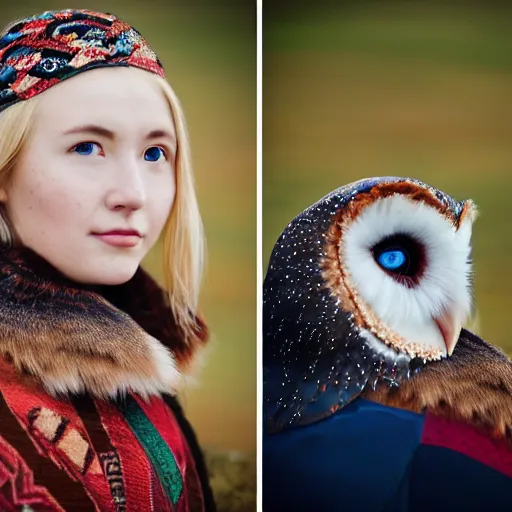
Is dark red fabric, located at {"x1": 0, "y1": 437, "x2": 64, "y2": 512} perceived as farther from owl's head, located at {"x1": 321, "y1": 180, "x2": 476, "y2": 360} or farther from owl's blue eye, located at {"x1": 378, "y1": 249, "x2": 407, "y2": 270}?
owl's blue eye, located at {"x1": 378, "y1": 249, "x2": 407, "y2": 270}

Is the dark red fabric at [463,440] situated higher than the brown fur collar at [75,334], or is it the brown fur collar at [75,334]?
the brown fur collar at [75,334]

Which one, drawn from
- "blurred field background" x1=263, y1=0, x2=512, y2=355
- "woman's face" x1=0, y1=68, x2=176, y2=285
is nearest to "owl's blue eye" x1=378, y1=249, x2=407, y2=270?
"blurred field background" x1=263, y1=0, x2=512, y2=355

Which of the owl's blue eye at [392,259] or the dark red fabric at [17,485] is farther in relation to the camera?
the owl's blue eye at [392,259]

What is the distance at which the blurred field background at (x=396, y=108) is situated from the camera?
6.46 ft

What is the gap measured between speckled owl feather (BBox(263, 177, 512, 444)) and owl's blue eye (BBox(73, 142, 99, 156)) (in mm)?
547

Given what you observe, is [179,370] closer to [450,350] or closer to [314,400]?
[314,400]

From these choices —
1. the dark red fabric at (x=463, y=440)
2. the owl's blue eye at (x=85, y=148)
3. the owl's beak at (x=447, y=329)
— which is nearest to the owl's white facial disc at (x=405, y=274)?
the owl's beak at (x=447, y=329)

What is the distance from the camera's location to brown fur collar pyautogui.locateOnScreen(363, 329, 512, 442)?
6.23 ft

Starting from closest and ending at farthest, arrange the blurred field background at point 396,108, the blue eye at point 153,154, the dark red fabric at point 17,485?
1. the dark red fabric at point 17,485
2. the blue eye at point 153,154
3. the blurred field background at point 396,108

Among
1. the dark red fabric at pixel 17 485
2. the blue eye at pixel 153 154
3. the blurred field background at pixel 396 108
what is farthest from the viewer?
the blurred field background at pixel 396 108

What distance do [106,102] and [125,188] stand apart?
0.71 ft

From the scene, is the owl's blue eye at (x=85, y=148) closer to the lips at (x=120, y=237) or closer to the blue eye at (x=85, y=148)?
the blue eye at (x=85, y=148)

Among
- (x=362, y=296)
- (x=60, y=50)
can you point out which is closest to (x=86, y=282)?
(x=60, y=50)

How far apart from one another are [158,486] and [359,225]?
0.82 metres
